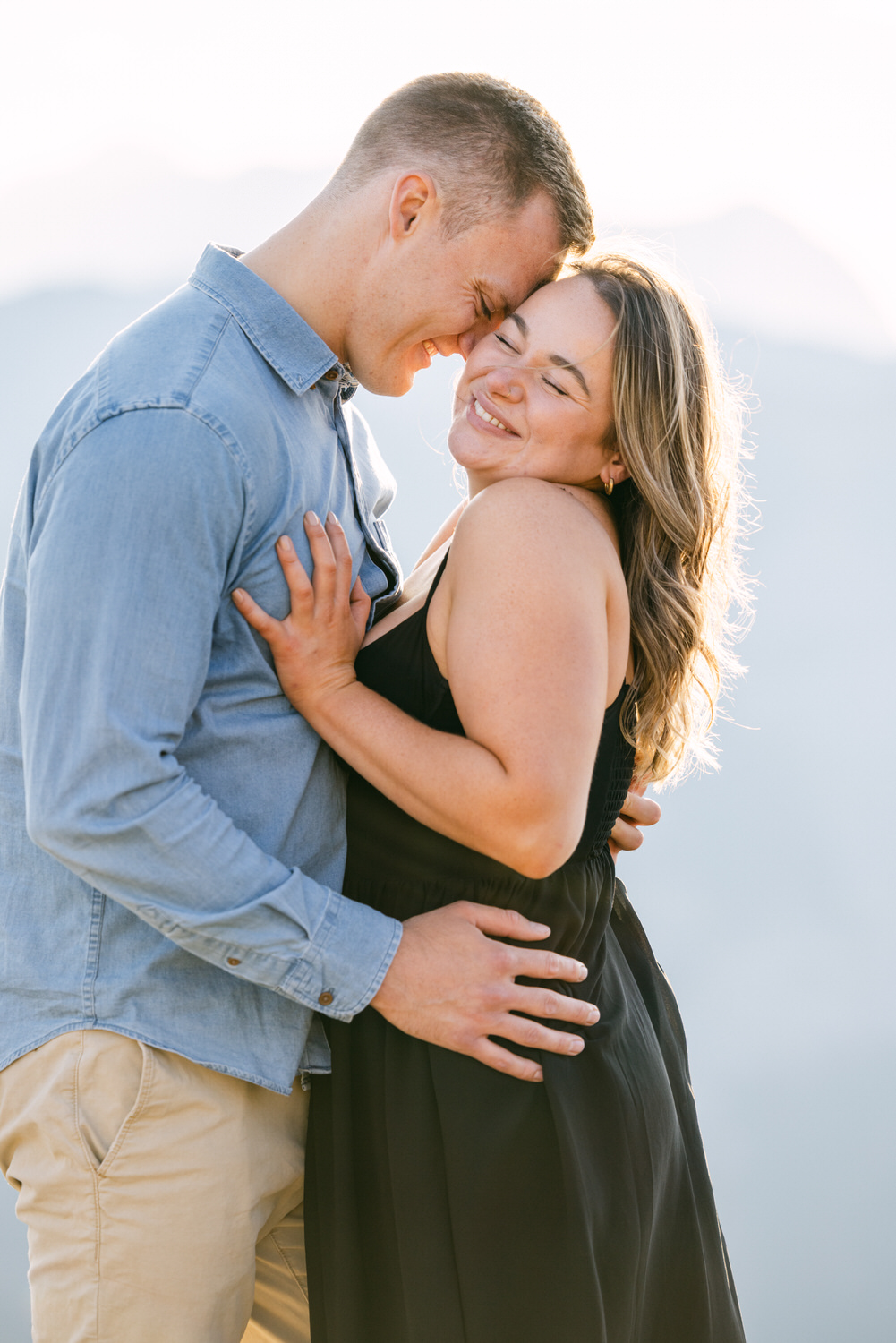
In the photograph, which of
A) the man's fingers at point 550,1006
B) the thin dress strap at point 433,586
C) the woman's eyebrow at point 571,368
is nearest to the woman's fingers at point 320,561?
the thin dress strap at point 433,586

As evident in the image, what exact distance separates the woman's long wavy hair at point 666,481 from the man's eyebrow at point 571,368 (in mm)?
41

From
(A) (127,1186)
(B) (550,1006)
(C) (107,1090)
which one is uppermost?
(B) (550,1006)

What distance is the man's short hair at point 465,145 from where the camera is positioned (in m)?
1.38

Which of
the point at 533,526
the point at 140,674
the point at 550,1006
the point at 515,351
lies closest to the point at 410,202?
the point at 515,351

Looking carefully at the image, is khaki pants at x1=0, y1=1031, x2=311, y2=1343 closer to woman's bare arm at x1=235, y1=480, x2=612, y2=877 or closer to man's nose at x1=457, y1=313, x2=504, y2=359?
woman's bare arm at x1=235, y1=480, x2=612, y2=877

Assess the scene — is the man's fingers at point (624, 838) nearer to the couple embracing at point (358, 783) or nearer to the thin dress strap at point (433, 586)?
the couple embracing at point (358, 783)

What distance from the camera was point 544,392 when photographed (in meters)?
1.40

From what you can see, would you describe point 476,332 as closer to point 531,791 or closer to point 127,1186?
point 531,791

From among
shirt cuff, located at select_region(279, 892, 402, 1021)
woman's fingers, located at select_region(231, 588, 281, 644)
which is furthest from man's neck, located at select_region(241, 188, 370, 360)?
shirt cuff, located at select_region(279, 892, 402, 1021)

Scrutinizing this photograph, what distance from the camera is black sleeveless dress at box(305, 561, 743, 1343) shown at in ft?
4.10

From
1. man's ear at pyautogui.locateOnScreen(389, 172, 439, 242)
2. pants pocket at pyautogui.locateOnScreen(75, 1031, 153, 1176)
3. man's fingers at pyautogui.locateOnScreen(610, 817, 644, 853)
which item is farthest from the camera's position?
man's fingers at pyautogui.locateOnScreen(610, 817, 644, 853)

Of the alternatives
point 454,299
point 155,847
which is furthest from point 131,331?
point 155,847

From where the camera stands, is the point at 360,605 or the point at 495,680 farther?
the point at 360,605

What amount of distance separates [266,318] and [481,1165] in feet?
3.42
